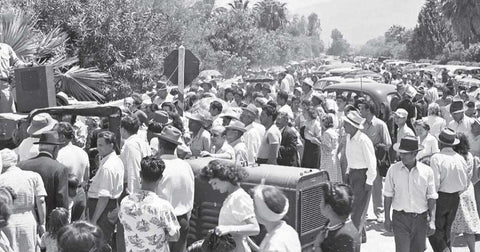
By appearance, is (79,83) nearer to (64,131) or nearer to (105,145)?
(64,131)

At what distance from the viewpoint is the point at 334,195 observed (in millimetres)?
5031

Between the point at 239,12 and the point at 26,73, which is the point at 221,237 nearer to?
the point at 26,73

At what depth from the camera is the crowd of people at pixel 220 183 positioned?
16.6 feet

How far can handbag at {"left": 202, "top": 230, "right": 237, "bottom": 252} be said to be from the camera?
5383 mm

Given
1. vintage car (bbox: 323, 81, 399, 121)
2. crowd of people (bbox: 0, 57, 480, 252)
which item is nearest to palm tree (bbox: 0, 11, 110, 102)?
crowd of people (bbox: 0, 57, 480, 252)

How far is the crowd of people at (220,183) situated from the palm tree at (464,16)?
5069cm

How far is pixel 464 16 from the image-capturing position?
58469mm

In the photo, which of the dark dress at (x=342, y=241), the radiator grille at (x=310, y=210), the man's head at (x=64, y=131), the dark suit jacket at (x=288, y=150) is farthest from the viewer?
the dark suit jacket at (x=288, y=150)

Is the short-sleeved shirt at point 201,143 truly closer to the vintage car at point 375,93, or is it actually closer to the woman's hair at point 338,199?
the woman's hair at point 338,199

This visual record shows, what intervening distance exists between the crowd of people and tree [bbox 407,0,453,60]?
257 feet

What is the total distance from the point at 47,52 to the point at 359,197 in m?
7.37

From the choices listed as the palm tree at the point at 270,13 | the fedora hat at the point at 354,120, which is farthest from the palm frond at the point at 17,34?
the palm tree at the point at 270,13

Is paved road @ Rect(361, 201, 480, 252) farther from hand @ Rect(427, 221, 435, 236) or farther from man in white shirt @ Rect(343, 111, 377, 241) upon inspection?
hand @ Rect(427, 221, 435, 236)

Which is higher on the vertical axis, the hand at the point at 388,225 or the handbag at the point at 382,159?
the handbag at the point at 382,159
